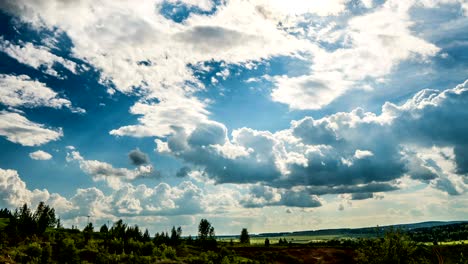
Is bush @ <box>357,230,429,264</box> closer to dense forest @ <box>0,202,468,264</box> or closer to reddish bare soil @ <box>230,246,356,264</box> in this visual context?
dense forest @ <box>0,202,468,264</box>

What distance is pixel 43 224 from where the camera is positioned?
577 ft

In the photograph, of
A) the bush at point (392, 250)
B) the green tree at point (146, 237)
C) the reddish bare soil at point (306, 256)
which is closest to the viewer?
the bush at point (392, 250)

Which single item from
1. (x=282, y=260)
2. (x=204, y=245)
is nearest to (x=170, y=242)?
(x=204, y=245)

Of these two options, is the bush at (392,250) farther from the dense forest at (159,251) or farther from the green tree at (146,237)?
the green tree at (146,237)

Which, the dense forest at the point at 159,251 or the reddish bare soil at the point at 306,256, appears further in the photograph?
the reddish bare soil at the point at 306,256

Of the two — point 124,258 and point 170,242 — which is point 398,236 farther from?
point 170,242

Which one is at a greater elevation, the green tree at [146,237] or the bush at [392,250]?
the bush at [392,250]

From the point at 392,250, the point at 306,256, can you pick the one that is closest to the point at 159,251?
the point at 306,256

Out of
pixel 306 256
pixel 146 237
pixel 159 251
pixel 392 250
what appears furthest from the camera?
pixel 146 237

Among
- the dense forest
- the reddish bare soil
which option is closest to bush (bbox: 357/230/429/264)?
the dense forest

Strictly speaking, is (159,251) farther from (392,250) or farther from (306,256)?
(392,250)

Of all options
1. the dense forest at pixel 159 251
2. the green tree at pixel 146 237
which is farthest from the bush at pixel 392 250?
the green tree at pixel 146 237

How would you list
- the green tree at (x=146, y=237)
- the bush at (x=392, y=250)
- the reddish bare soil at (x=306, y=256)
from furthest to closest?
the green tree at (x=146, y=237) < the reddish bare soil at (x=306, y=256) < the bush at (x=392, y=250)

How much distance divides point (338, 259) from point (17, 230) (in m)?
125
